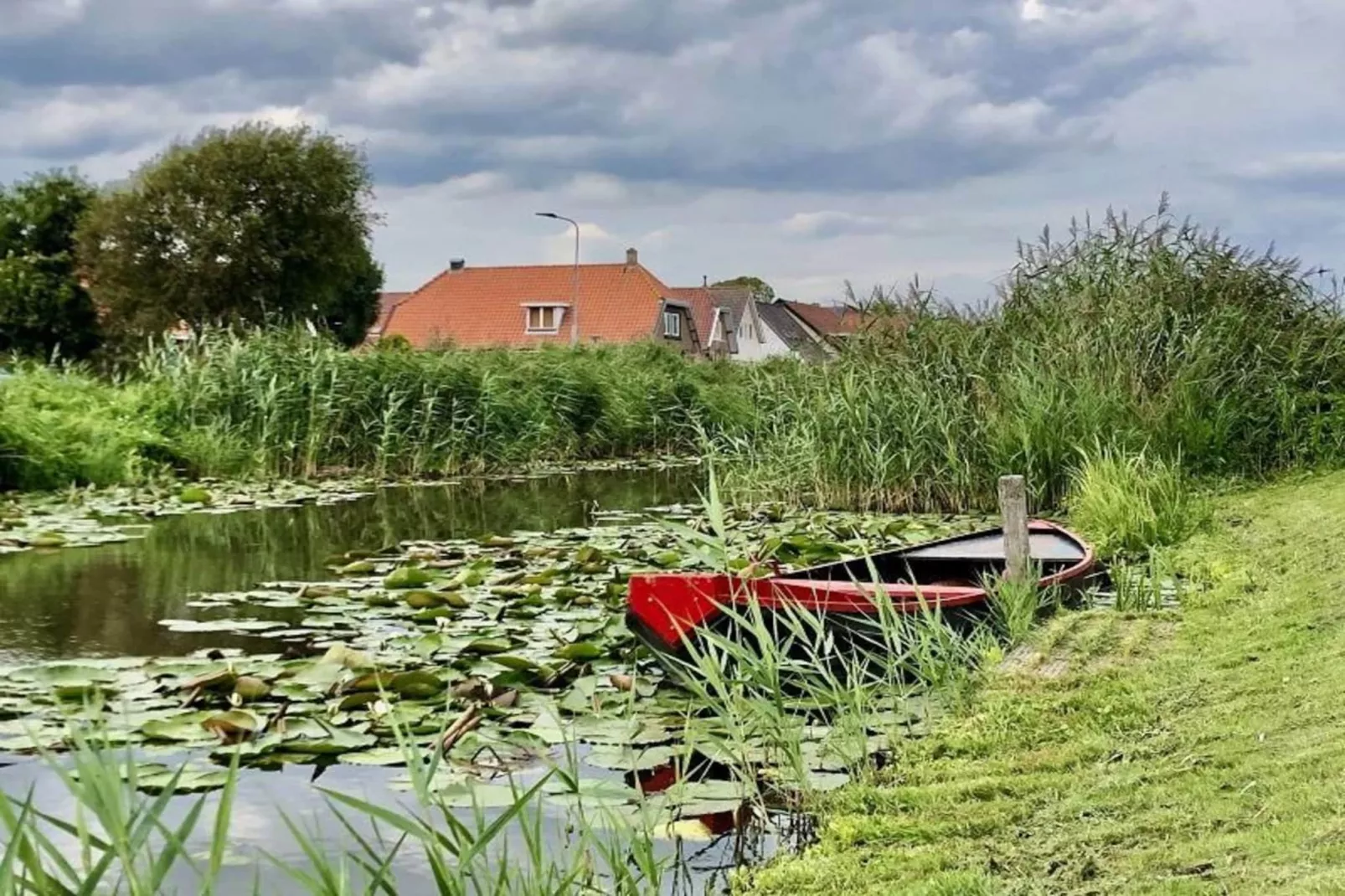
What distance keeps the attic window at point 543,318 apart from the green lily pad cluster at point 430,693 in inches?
1588

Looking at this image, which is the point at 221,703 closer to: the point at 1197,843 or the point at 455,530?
the point at 1197,843

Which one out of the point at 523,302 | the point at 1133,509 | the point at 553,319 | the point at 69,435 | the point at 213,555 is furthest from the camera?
the point at 523,302

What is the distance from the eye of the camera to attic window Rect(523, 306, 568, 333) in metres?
48.3

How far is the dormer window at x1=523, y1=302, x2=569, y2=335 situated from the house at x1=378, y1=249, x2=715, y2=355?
31 millimetres

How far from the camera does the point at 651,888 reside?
11.0ft

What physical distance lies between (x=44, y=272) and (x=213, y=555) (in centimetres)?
2384

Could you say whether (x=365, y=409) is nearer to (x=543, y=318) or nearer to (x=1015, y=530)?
(x=1015, y=530)

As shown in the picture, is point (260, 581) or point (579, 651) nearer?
point (579, 651)

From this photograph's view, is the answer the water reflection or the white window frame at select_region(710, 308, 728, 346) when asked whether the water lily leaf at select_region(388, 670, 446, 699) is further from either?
the white window frame at select_region(710, 308, 728, 346)

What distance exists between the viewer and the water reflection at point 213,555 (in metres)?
7.07

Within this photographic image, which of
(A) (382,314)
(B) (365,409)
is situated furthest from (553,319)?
(B) (365,409)

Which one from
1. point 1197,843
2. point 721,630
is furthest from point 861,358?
point 1197,843

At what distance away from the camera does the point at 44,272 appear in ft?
101

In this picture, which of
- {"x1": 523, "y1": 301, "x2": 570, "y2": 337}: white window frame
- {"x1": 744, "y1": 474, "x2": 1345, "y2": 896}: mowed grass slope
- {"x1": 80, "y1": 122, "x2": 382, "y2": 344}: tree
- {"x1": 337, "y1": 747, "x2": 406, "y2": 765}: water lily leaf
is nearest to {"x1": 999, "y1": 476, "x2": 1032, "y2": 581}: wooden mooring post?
{"x1": 744, "y1": 474, "x2": 1345, "y2": 896}: mowed grass slope
